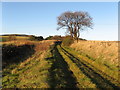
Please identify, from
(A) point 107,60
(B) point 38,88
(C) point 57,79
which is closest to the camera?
(B) point 38,88

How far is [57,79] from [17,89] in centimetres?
259

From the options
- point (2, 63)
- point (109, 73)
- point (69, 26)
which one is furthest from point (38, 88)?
point (69, 26)

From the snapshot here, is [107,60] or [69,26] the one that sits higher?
[69,26]

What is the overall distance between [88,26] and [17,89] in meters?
42.2

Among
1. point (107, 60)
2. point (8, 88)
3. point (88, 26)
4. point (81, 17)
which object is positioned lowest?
point (8, 88)

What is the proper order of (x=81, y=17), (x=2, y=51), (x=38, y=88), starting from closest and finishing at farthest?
(x=38, y=88) < (x=2, y=51) < (x=81, y=17)

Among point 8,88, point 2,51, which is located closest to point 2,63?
point 2,51

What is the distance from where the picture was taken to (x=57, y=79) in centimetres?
930

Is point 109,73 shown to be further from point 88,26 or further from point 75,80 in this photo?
point 88,26

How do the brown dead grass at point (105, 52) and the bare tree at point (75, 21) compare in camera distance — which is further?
the bare tree at point (75, 21)

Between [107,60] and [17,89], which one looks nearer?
[17,89]

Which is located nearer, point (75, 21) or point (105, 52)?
point (105, 52)

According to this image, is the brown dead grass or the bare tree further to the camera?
the bare tree

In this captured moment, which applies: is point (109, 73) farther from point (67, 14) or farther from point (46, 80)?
point (67, 14)
